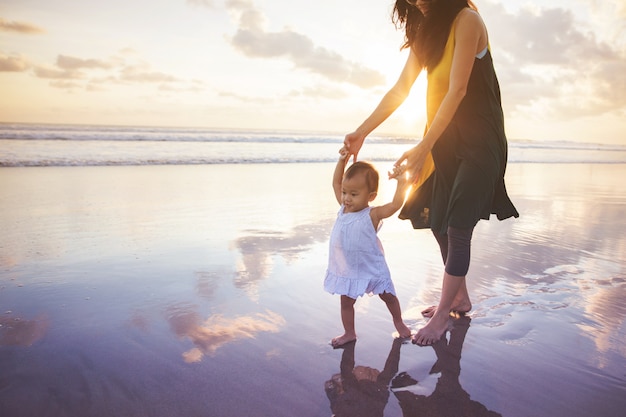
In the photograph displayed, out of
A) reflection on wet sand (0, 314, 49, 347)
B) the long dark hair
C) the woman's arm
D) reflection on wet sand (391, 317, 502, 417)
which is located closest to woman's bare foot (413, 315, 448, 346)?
reflection on wet sand (391, 317, 502, 417)

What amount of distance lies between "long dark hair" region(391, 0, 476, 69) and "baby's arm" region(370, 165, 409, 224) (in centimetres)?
78

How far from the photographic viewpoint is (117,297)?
9.63 ft

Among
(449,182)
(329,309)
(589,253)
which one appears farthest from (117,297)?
(589,253)

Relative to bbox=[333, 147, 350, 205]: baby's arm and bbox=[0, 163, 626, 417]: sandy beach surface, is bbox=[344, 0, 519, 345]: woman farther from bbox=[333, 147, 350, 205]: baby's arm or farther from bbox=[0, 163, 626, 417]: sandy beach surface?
bbox=[0, 163, 626, 417]: sandy beach surface

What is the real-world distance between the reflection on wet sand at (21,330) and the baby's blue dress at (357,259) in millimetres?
1562

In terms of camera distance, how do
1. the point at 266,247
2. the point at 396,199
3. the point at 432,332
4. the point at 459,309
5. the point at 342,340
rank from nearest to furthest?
1. the point at 396,199
2. the point at 342,340
3. the point at 432,332
4. the point at 459,309
5. the point at 266,247

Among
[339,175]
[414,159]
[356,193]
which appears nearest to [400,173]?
A: [414,159]

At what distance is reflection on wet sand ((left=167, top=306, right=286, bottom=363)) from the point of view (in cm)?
229

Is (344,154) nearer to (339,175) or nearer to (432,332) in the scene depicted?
(339,175)

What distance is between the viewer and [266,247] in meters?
4.32

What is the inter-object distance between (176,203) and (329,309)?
4294 millimetres

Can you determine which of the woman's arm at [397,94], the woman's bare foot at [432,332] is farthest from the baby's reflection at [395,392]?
the woman's arm at [397,94]

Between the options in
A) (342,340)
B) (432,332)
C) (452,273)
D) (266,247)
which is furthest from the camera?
(266,247)

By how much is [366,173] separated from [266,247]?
2.21 m
